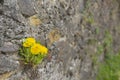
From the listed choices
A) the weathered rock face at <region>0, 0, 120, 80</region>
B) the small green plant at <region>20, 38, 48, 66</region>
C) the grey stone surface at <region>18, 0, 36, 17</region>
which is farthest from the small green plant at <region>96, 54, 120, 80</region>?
the grey stone surface at <region>18, 0, 36, 17</region>

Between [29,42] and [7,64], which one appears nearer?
[7,64]

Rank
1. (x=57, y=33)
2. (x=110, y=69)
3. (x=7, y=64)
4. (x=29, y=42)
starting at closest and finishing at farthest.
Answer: (x=7, y=64)
(x=29, y=42)
(x=57, y=33)
(x=110, y=69)

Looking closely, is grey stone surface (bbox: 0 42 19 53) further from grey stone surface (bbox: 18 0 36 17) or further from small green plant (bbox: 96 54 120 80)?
small green plant (bbox: 96 54 120 80)

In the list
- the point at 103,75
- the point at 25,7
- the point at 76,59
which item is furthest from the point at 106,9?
the point at 25,7

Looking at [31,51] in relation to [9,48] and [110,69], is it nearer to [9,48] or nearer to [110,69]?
[9,48]

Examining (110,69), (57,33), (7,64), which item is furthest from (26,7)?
(110,69)
